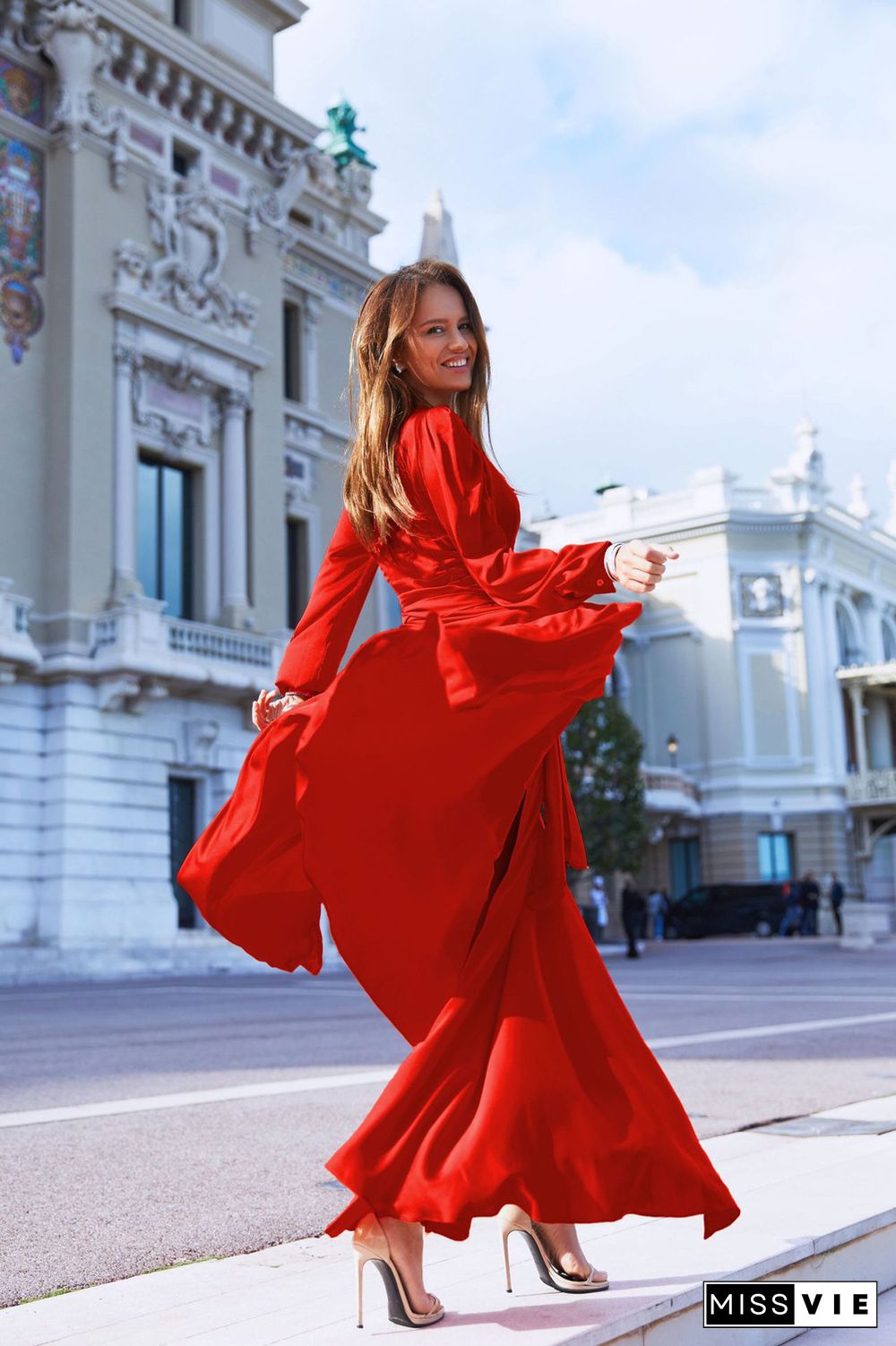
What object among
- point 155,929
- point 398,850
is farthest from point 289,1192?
point 155,929

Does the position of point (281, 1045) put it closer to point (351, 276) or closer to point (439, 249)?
point (439, 249)

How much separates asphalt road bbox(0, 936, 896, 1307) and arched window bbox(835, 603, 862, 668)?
3457cm

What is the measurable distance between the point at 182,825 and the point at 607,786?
10.6m

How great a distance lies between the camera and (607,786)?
96.8ft

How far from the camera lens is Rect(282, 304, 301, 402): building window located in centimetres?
2742

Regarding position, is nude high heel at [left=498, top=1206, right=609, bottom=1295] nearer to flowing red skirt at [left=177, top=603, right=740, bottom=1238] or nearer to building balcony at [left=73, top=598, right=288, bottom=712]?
flowing red skirt at [left=177, top=603, right=740, bottom=1238]

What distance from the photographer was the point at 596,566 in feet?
8.20

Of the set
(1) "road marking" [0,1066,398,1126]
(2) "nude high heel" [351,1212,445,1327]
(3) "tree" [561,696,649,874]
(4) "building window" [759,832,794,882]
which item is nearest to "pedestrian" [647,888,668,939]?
(4) "building window" [759,832,794,882]

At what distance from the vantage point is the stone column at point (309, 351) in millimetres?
27344

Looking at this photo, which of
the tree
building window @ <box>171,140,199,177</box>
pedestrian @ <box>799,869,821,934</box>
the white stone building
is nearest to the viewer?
building window @ <box>171,140,199,177</box>

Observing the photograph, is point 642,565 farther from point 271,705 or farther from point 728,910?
point 728,910

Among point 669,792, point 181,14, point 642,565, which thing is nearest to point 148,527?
point 181,14

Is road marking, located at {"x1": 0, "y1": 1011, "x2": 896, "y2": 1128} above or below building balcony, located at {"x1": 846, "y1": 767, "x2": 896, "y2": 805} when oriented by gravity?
below
